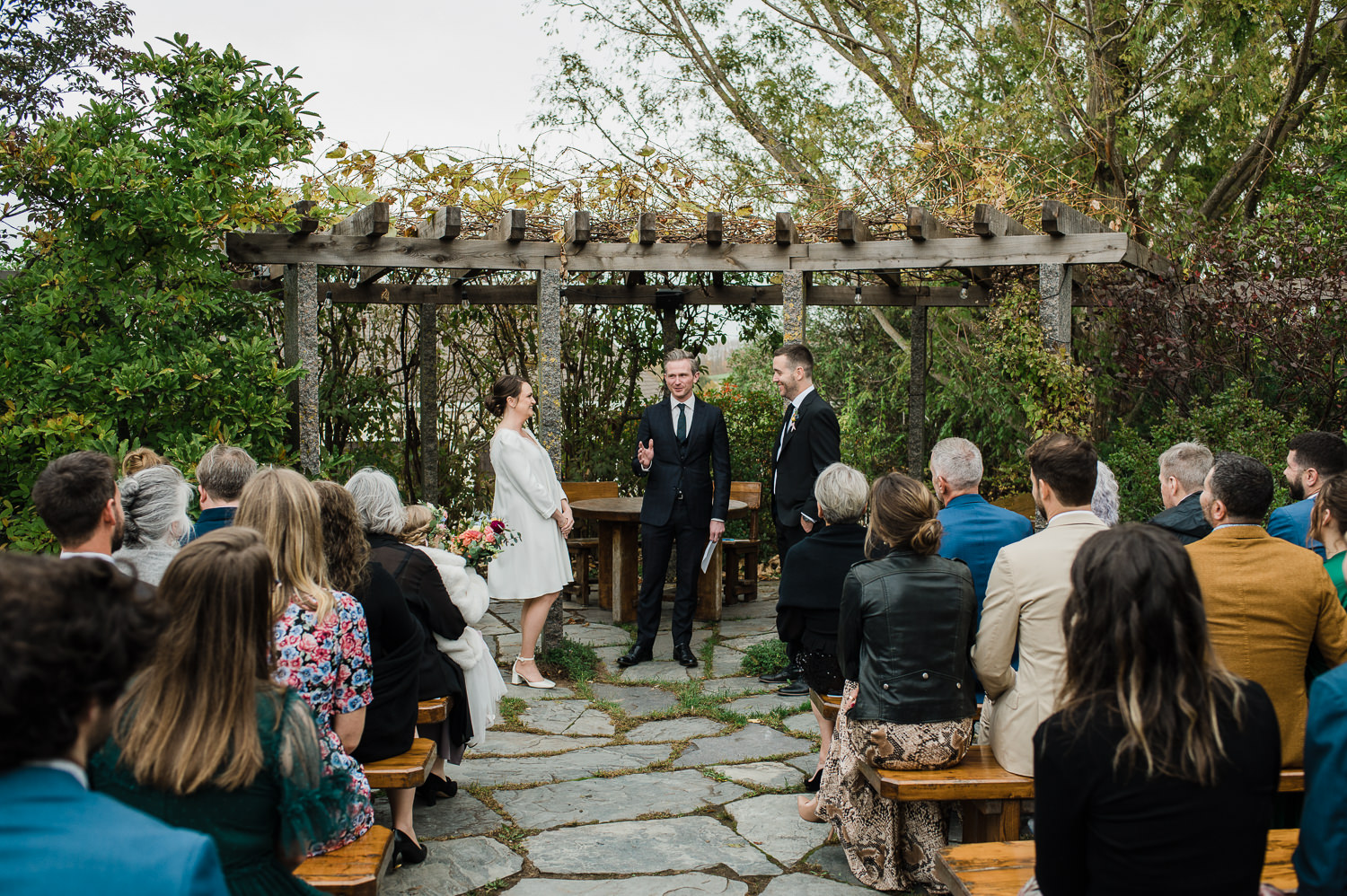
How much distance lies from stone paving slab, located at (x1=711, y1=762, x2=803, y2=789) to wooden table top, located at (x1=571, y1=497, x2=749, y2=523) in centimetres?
277

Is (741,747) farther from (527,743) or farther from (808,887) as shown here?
(808,887)

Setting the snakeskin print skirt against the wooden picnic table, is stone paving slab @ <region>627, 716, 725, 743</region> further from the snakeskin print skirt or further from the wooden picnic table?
the wooden picnic table

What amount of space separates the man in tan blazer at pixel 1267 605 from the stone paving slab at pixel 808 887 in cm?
143

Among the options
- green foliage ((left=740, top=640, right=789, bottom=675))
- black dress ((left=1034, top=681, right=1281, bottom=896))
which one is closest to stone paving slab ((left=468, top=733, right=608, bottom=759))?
green foliage ((left=740, top=640, right=789, bottom=675))

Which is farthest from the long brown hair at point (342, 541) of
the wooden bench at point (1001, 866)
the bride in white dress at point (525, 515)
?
the bride in white dress at point (525, 515)

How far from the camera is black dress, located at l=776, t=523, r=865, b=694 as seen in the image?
14.3 feet

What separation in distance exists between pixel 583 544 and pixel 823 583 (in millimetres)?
4446

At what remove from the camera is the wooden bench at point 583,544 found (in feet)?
28.3

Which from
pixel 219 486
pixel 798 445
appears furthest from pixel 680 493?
pixel 219 486

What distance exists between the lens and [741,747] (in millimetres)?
5105

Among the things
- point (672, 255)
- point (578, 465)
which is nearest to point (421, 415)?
point (578, 465)

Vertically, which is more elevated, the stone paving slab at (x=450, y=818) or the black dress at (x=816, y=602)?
the black dress at (x=816, y=602)

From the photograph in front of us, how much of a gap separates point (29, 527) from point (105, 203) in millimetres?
1772

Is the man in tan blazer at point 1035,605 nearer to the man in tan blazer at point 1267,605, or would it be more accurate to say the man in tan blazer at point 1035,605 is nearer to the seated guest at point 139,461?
the man in tan blazer at point 1267,605
